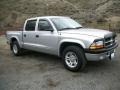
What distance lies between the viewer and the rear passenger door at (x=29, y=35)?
825 cm

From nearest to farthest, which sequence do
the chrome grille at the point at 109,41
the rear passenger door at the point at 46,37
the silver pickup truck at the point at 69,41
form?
the silver pickup truck at the point at 69,41, the chrome grille at the point at 109,41, the rear passenger door at the point at 46,37

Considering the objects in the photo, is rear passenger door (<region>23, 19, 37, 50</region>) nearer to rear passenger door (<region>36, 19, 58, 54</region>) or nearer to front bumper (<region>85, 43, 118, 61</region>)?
rear passenger door (<region>36, 19, 58, 54</region>)

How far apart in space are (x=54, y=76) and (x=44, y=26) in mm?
2127

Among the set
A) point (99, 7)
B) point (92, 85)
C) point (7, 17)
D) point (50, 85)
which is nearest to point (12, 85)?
point (50, 85)

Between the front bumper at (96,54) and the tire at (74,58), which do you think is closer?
the front bumper at (96,54)

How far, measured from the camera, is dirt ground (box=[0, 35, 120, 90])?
5.59m

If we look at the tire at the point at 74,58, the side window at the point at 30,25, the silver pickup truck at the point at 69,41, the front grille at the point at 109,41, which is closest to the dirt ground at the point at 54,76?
the tire at the point at 74,58

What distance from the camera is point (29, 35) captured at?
8406 millimetres

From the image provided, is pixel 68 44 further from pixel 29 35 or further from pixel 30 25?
pixel 30 25

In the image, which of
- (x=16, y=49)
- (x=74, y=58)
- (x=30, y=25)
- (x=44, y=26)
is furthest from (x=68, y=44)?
(x=16, y=49)

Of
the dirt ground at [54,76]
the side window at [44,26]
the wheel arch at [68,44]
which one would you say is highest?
the side window at [44,26]

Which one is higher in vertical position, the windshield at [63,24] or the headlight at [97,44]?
the windshield at [63,24]

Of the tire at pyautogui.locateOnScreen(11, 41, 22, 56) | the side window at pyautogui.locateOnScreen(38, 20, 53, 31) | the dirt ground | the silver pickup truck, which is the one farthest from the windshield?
the tire at pyautogui.locateOnScreen(11, 41, 22, 56)

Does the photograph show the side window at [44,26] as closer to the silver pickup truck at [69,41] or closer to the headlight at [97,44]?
the silver pickup truck at [69,41]
